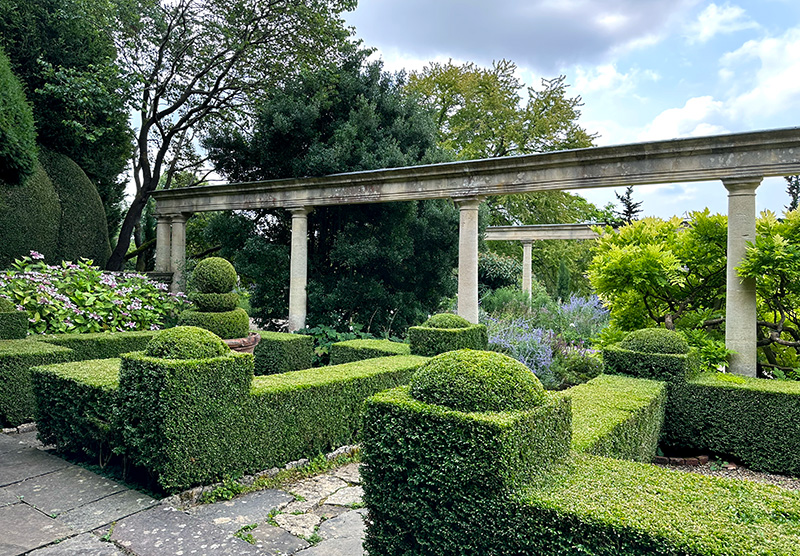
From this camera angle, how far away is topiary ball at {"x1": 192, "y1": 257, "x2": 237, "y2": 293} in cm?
743

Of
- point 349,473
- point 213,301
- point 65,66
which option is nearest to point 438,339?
point 349,473

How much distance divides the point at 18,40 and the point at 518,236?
47.1ft

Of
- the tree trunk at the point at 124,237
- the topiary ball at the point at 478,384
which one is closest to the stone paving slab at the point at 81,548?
the topiary ball at the point at 478,384

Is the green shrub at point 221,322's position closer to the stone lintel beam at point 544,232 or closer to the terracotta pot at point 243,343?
the terracotta pot at point 243,343

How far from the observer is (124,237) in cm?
1402

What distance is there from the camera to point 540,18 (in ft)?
19.4

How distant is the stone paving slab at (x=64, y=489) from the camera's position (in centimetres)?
367

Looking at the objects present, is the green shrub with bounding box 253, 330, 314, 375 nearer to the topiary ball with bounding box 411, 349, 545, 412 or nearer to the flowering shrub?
the flowering shrub

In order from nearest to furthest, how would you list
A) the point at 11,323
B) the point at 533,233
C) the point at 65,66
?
the point at 11,323 → the point at 65,66 → the point at 533,233

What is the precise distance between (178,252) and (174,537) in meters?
10.4

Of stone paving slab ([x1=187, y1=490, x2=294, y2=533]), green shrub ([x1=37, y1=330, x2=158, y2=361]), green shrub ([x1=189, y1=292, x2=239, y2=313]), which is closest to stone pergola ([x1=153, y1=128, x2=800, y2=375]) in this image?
green shrub ([x1=189, y1=292, x2=239, y2=313])

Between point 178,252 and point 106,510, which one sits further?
point 178,252

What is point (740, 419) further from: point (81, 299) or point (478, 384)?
point (81, 299)

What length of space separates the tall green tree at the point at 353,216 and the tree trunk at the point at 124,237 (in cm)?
395
